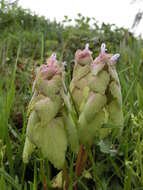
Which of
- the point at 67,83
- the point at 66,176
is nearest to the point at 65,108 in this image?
the point at 66,176

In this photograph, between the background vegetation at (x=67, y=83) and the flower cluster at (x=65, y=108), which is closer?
the flower cluster at (x=65, y=108)

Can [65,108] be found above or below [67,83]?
above

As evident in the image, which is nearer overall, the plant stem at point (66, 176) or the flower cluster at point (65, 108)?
the flower cluster at point (65, 108)

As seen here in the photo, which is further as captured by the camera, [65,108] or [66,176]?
[66,176]

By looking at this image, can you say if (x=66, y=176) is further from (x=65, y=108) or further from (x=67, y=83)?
(x=67, y=83)

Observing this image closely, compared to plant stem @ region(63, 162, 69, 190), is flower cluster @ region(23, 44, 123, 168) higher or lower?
higher

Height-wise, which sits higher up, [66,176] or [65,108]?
[65,108]

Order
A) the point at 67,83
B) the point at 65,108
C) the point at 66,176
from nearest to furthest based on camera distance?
the point at 65,108
the point at 66,176
the point at 67,83

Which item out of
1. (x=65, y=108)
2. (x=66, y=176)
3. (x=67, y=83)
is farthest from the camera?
(x=67, y=83)

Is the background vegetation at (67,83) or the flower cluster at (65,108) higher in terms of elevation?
the flower cluster at (65,108)

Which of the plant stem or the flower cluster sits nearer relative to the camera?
the flower cluster
